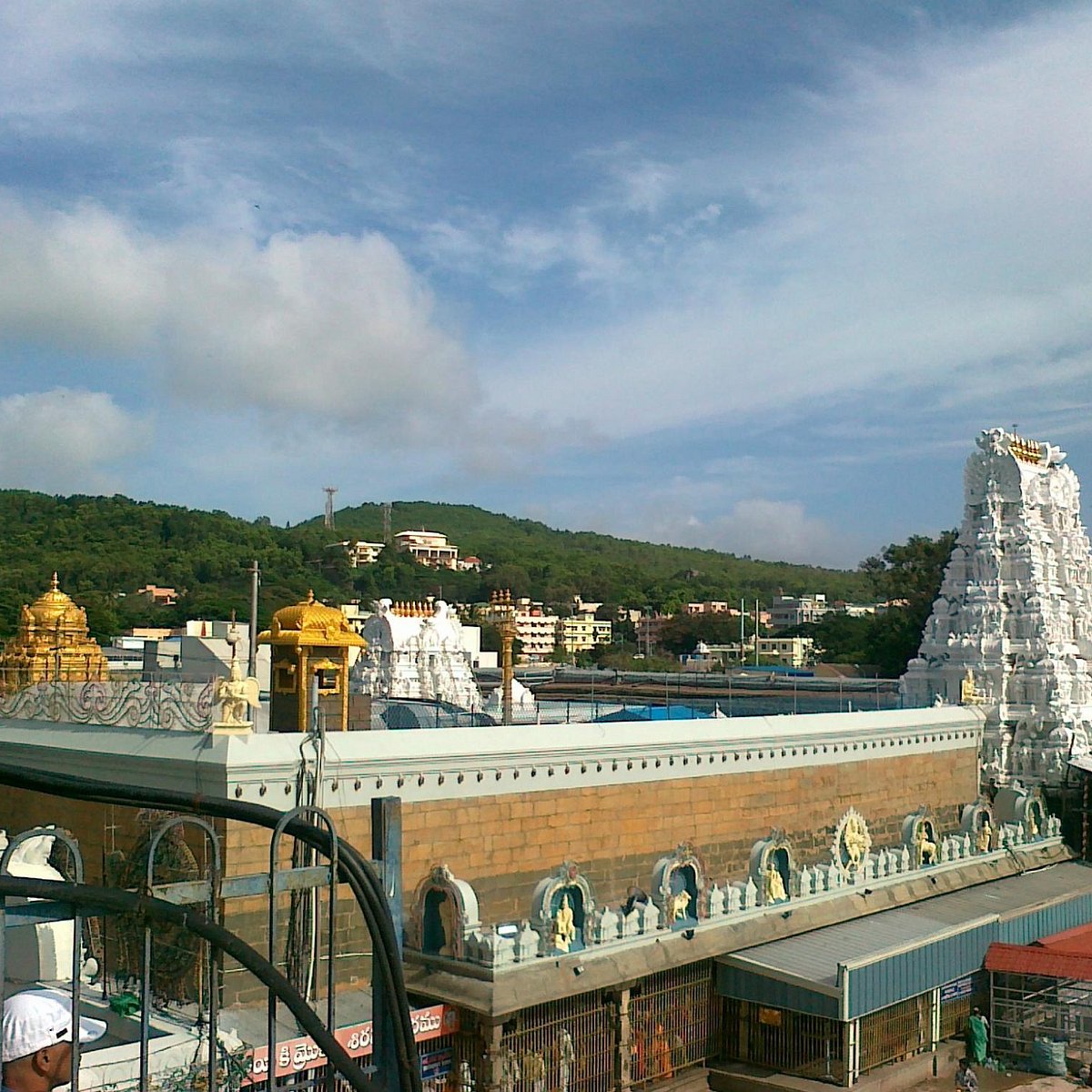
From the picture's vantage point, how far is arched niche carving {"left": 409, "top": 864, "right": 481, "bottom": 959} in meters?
11.5

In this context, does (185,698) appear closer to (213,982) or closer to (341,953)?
(341,953)

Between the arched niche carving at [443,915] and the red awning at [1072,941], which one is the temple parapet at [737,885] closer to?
the arched niche carving at [443,915]

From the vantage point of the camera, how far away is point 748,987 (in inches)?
520

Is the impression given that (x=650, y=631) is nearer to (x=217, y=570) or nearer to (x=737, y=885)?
(x=217, y=570)

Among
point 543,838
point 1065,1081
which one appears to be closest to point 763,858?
point 543,838

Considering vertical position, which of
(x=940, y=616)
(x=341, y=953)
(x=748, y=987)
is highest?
(x=940, y=616)

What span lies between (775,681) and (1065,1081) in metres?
17.3

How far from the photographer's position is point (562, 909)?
12102mm

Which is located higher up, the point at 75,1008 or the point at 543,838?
the point at 75,1008

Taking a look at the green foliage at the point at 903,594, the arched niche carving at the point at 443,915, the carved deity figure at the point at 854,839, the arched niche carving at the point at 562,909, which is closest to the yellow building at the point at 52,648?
the arched niche carving at the point at 443,915

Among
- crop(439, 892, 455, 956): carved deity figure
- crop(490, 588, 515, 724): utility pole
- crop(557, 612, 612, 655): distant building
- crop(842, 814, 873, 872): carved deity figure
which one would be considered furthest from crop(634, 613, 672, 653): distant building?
crop(439, 892, 455, 956): carved deity figure

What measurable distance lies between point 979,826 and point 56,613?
14.9m

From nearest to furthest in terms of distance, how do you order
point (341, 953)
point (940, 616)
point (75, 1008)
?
point (75, 1008)
point (341, 953)
point (940, 616)

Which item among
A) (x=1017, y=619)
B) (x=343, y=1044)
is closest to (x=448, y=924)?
(x=343, y=1044)
